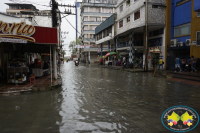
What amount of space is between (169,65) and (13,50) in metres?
18.7

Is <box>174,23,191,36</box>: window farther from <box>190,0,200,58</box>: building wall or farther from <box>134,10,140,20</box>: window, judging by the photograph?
<box>134,10,140,20</box>: window

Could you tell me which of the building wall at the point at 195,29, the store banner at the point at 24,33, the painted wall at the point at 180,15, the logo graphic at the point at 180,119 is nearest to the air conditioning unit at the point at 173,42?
the painted wall at the point at 180,15

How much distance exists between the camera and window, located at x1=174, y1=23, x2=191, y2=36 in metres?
18.8

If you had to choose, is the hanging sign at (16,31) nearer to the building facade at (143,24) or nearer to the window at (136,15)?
the building facade at (143,24)

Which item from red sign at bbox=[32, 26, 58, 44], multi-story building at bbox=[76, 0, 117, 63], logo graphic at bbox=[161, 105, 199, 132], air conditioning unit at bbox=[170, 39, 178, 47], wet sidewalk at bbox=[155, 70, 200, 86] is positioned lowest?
logo graphic at bbox=[161, 105, 199, 132]

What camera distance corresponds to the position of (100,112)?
5324mm

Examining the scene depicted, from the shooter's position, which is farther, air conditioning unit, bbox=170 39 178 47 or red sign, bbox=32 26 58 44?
air conditioning unit, bbox=170 39 178 47

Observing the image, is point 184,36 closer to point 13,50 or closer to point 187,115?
point 187,115

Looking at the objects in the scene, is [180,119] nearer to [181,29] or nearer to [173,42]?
[173,42]

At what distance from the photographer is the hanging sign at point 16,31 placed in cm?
854

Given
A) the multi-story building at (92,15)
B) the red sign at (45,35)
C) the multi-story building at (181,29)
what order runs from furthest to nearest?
the multi-story building at (92,15) → the multi-story building at (181,29) → the red sign at (45,35)

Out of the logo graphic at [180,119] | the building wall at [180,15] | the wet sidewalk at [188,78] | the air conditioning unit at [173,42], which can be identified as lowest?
the logo graphic at [180,119]

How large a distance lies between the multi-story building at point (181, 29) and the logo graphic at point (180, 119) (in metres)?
13.3

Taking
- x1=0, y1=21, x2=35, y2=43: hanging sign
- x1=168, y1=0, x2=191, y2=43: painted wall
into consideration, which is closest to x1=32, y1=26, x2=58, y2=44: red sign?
x1=0, y1=21, x2=35, y2=43: hanging sign
